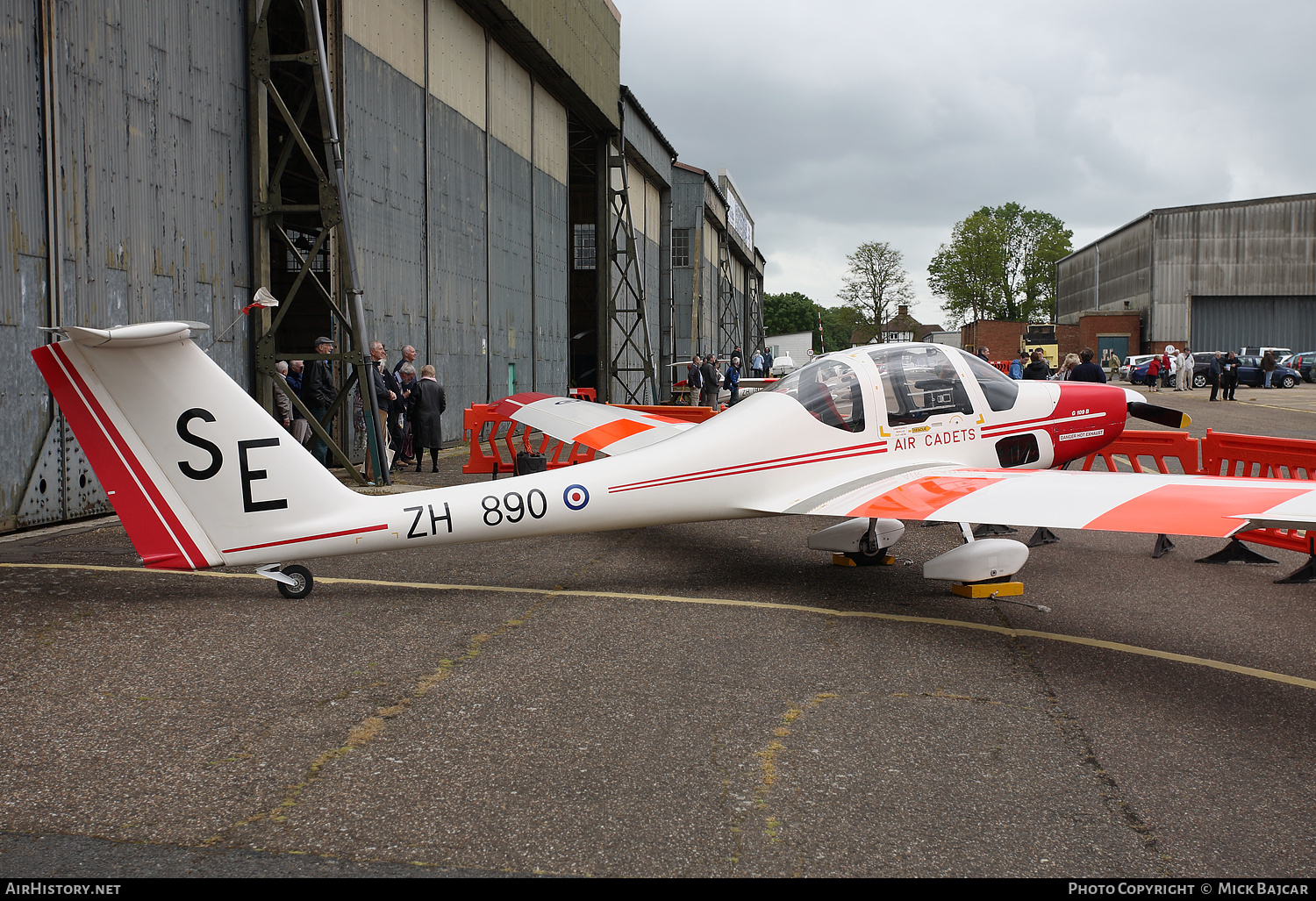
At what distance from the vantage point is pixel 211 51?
12758 mm

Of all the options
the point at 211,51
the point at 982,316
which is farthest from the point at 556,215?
the point at 982,316

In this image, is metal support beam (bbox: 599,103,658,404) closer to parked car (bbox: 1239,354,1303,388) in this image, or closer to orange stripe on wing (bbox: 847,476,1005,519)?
orange stripe on wing (bbox: 847,476,1005,519)

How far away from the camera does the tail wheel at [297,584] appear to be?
6809mm

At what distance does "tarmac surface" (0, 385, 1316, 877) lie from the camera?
3.26 metres

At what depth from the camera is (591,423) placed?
11344mm

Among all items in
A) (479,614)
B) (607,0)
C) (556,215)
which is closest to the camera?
(479,614)

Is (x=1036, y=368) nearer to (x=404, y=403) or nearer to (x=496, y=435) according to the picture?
(x=496, y=435)

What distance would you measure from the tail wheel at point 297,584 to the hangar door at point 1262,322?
7434 cm

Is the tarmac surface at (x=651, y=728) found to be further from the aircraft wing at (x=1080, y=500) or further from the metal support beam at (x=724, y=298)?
the metal support beam at (x=724, y=298)

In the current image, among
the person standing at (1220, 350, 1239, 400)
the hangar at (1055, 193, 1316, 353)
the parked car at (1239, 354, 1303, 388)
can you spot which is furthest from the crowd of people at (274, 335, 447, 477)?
the hangar at (1055, 193, 1316, 353)

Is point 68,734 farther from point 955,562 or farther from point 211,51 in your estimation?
point 211,51

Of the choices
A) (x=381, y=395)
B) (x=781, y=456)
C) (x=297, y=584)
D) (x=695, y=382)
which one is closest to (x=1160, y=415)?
(x=781, y=456)

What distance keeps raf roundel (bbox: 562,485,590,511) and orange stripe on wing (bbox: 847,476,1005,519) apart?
2.00m

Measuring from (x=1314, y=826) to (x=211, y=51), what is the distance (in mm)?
14494
